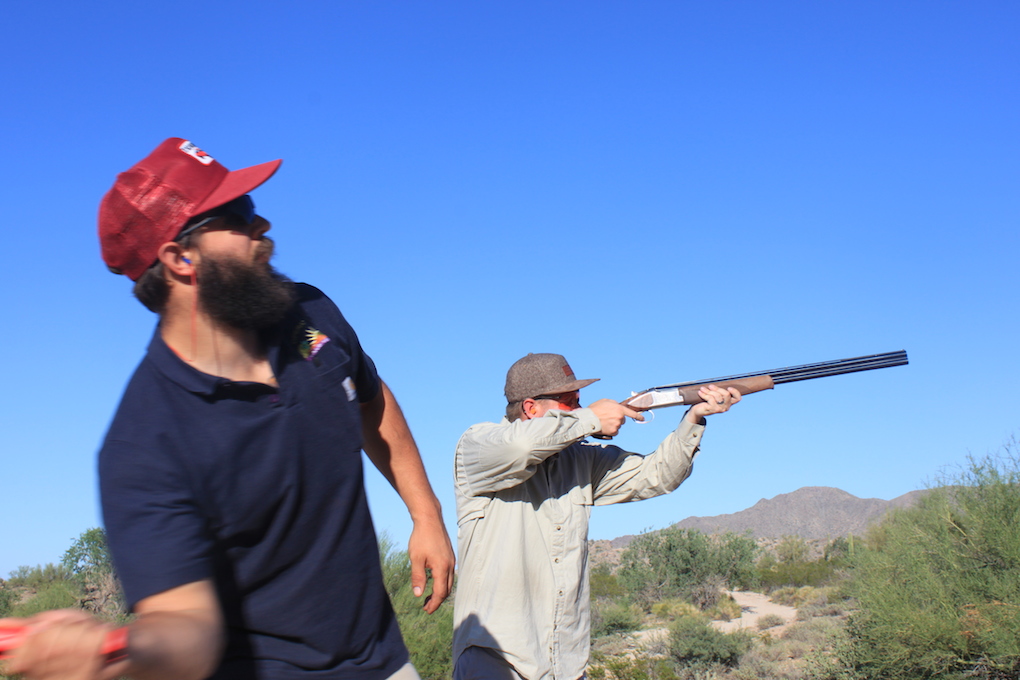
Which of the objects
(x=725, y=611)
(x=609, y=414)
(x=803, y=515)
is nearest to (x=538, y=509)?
(x=609, y=414)

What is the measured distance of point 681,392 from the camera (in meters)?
4.90

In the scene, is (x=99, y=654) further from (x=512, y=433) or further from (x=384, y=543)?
(x=384, y=543)

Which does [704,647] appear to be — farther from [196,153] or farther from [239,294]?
[196,153]

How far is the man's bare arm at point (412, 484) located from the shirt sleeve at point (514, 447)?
1326 millimetres

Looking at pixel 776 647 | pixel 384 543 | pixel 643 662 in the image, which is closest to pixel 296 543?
pixel 384 543

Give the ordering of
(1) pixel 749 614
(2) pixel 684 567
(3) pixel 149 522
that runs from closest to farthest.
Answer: (3) pixel 149 522 < (1) pixel 749 614 < (2) pixel 684 567

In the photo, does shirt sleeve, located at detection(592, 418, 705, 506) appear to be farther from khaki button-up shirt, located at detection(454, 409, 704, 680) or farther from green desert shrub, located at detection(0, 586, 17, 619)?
green desert shrub, located at detection(0, 586, 17, 619)

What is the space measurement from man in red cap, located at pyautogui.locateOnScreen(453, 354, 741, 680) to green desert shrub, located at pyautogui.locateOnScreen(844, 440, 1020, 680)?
789 centimetres

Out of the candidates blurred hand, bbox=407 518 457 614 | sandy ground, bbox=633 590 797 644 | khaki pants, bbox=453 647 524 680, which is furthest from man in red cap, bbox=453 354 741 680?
sandy ground, bbox=633 590 797 644

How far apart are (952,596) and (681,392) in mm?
8602

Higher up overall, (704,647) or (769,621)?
(704,647)

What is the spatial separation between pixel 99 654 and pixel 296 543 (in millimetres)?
687

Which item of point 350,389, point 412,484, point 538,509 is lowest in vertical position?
point 538,509

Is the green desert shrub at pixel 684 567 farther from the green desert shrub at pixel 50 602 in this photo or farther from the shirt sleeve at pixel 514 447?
the shirt sleeve at pixel 514 447
